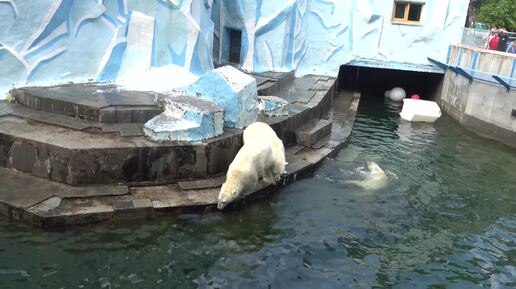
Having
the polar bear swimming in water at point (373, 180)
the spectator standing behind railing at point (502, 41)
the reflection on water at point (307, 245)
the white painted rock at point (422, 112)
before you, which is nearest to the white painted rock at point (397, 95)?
the white painted rock at point (422, 112)

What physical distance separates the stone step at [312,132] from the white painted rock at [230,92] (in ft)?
6.81

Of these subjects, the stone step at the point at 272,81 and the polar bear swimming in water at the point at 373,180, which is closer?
the polar bear swimming in water at the point at 373,180

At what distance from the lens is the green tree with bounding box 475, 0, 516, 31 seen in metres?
32.3

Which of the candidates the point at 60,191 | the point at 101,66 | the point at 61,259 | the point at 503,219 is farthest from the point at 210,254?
the point at 101,66

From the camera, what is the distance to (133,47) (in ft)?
35.7

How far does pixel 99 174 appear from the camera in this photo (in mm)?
7238

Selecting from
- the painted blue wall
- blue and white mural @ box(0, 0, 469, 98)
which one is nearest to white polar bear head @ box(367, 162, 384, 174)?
blue and white mural @ box(0, 0, 469, 98)

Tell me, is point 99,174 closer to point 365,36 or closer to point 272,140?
point 272,140

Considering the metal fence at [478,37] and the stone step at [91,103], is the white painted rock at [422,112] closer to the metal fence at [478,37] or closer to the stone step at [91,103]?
the metal fence at [478,37]

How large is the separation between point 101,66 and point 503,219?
892cm

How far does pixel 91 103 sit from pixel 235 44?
9434 mm

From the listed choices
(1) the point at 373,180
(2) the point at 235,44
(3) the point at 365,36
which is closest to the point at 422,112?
(3) the point at 365,36

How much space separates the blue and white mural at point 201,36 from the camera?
31.1 ft

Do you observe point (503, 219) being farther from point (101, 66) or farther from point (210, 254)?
point (101, 66)
